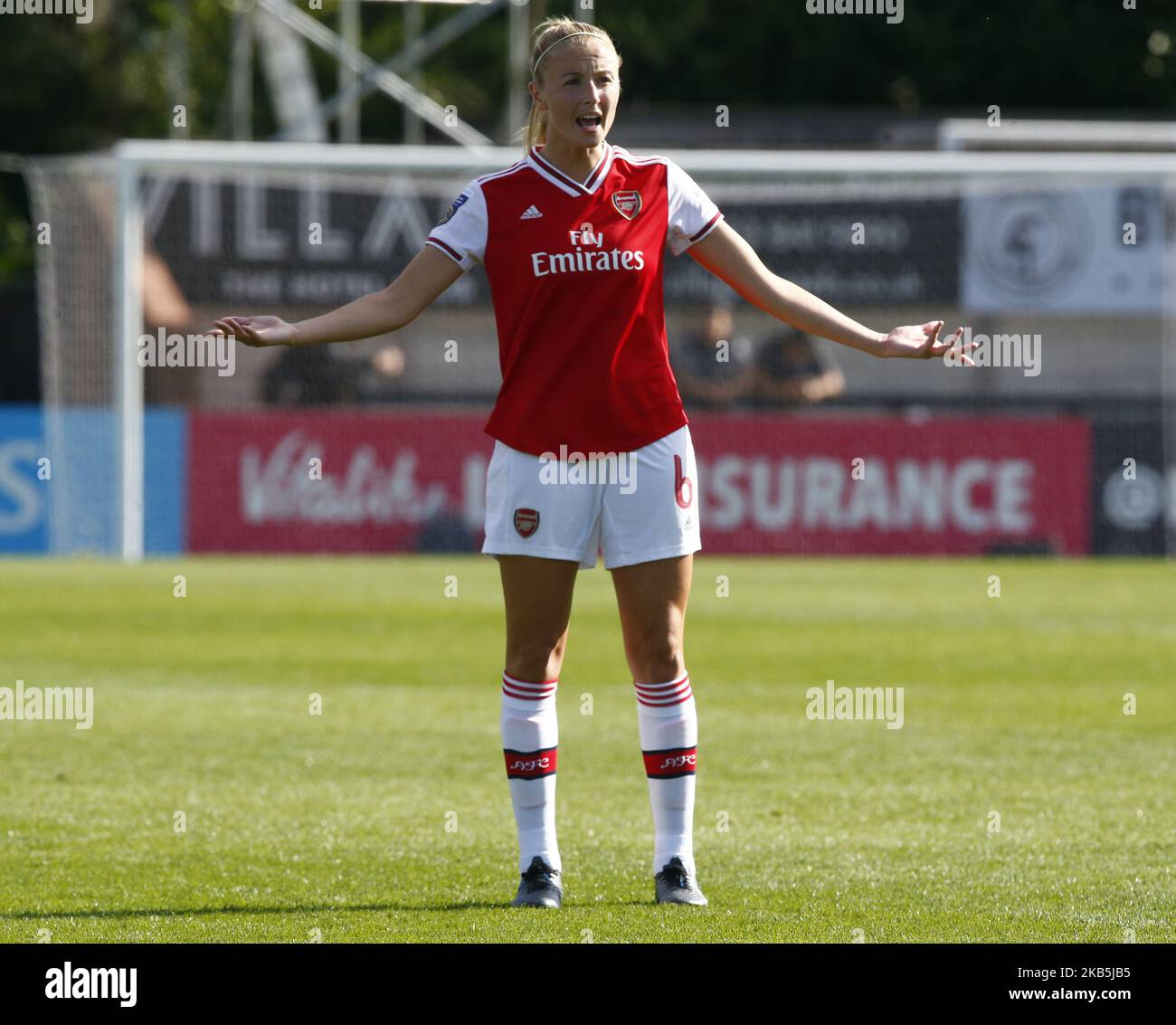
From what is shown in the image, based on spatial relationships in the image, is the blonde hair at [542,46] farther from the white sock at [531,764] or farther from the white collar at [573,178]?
the white sock at [531,764]

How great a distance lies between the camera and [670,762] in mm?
5559

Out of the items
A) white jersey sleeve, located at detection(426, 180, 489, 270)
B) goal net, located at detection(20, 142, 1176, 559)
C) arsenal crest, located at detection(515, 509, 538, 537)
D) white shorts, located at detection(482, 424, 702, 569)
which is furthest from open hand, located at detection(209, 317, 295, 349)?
goal net, located at detection(20, 142, 1176, 559)

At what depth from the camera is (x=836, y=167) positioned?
67.9 feet

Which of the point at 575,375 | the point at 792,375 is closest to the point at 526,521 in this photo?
the point at 575,375

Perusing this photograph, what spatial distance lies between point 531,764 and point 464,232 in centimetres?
145

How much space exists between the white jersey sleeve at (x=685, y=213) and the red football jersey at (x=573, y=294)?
0.06m

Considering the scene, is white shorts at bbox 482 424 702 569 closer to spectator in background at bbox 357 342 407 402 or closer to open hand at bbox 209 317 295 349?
open hand at bbox 209 317 295 349

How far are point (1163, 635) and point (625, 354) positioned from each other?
29.6ft

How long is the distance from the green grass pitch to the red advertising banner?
→ 5287mm

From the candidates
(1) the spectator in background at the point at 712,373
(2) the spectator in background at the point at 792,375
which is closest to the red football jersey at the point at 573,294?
(1) the spectator in background at the point at 712,373

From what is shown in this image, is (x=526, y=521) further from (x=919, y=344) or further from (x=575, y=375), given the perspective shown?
(x=919, y=344)

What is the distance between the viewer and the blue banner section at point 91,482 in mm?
20891

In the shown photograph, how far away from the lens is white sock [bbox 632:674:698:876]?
554cm

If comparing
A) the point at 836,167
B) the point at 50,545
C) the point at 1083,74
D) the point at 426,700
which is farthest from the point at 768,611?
the point at 1083,74
